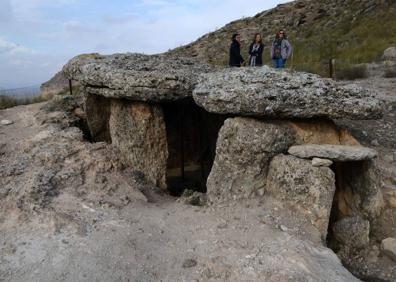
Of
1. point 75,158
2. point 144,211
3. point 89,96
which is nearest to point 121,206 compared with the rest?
point 144,211

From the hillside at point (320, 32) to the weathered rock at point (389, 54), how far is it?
518 mm

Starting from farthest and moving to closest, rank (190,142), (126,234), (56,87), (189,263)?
1. (56,87)
2. (190,142)
3. (126,234)
4. (189,263)

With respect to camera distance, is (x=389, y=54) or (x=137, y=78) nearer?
(x=137, y=78)

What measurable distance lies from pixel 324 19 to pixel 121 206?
69.0ft

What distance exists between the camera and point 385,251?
20.4ft

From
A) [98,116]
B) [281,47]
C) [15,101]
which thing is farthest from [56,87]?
[281,47]

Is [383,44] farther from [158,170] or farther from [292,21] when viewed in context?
[158,170]

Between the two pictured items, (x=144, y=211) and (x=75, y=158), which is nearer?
(x=144, y=211)

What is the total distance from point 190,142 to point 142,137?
259 cm

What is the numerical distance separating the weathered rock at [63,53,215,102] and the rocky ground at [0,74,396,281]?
124cm

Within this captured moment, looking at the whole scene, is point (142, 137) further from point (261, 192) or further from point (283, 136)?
point (283, 136)

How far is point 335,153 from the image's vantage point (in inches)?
238

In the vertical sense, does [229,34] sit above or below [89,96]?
above

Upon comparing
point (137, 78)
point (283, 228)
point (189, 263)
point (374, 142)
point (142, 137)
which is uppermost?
point (137, 78)
